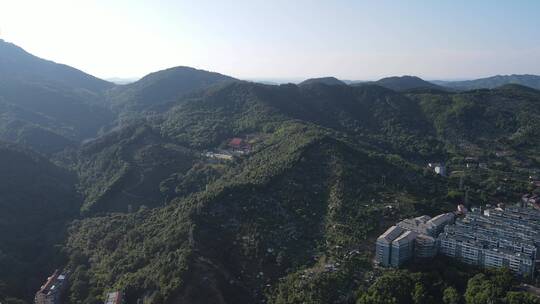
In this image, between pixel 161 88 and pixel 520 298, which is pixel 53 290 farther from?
pixel 161 88

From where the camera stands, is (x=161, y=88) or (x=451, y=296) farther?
(x=161, y=88)

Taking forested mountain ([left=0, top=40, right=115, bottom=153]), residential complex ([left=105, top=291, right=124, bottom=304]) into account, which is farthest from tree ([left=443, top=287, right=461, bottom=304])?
forested mountain ([left=0, top=40, right=115, bottom=153])

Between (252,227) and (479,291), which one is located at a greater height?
(252,227)

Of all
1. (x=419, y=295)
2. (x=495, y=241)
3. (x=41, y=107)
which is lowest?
(x=419, y=295)

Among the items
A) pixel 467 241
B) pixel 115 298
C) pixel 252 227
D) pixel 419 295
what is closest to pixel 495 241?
pixel 467 241

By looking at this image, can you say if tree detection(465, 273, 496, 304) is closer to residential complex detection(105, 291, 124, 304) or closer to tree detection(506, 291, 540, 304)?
tree detection(506, 291, 540, 304)

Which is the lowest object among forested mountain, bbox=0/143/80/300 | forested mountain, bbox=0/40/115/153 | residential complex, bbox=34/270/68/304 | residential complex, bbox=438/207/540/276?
residential complex, bbox=34/270/68/304

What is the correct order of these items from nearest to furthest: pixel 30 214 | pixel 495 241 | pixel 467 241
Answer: pixel 467 241, pixel 495 241, pixel 30 214
